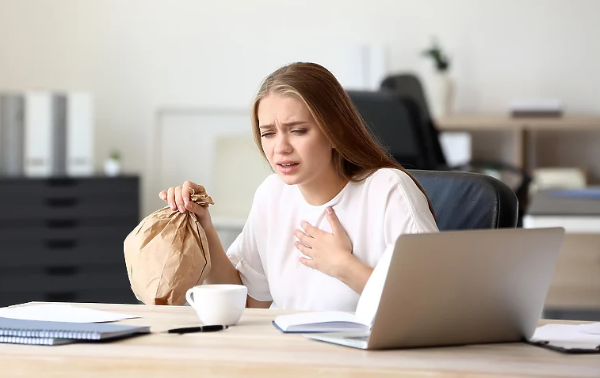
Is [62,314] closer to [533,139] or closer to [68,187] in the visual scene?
[68,187]

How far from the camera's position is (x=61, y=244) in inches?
178

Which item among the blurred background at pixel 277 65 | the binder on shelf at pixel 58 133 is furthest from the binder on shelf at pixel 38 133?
the blurred background at pixel 277 65

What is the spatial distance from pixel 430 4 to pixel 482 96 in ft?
2.04

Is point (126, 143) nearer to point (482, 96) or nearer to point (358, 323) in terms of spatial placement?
point (482, 96)

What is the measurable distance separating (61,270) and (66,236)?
0.18 meters

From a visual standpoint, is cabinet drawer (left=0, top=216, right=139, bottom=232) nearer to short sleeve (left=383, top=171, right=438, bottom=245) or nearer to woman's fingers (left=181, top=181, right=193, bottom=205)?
woman's fingers (left=181, top=181, right=193, bottom=205)

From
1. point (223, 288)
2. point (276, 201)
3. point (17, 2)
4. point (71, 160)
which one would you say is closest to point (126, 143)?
point (71, 160)

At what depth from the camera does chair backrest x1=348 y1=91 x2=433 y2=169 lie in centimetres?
333

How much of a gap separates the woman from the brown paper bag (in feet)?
0.14

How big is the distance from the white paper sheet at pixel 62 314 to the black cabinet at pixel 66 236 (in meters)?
3.32

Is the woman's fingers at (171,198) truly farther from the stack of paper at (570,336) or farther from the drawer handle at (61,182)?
the drawer handle at (61,182)

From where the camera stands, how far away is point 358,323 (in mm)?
1069

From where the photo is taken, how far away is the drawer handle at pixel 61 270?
4.48 meters

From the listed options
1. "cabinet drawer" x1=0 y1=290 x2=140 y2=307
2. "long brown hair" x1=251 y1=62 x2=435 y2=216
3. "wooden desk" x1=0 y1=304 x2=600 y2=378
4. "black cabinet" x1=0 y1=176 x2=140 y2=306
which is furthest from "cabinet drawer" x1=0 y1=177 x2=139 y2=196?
"wooden desk" x1=0 y1=304 x2=600 y2=378
